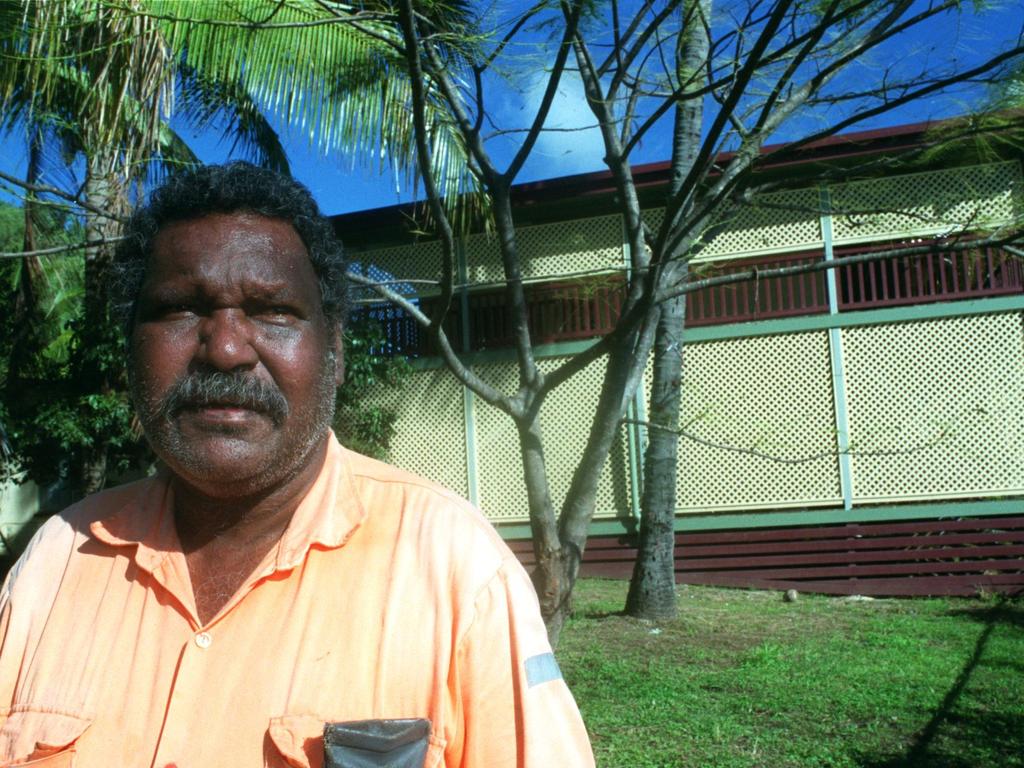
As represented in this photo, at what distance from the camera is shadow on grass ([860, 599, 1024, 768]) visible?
4.74 m

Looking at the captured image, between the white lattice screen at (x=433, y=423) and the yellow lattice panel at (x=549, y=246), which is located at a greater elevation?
the yellow lattice panel at (x=549, y=246)

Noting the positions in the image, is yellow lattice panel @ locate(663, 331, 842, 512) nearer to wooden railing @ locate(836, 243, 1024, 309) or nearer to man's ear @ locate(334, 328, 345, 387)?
wooden railing @ locate(836, 243, 1024, 309)

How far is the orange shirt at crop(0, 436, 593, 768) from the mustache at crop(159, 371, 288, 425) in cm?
19

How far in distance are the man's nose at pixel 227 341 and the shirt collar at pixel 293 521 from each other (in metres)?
0.25

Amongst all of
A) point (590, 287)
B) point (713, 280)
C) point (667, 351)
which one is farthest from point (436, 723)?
point (667, 351)

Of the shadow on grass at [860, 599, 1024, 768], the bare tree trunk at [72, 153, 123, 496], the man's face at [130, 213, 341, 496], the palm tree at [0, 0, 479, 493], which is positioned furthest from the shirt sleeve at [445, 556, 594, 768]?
the bare tree trunk at [72, 153, 123, 496]

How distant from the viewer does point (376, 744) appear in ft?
4.55

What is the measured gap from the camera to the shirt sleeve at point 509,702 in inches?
56.7

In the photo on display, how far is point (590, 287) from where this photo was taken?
4527mm

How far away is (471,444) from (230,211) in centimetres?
943

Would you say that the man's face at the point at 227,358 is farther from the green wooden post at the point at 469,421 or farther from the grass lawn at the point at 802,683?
the green wooden post at the point at 469,421

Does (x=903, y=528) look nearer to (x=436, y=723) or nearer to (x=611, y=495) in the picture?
(x=611, y=495)

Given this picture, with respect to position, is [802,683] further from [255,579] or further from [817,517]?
[255,579]

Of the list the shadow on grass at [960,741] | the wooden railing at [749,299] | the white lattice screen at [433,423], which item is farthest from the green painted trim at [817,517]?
the shadow on grass at [960,741]
